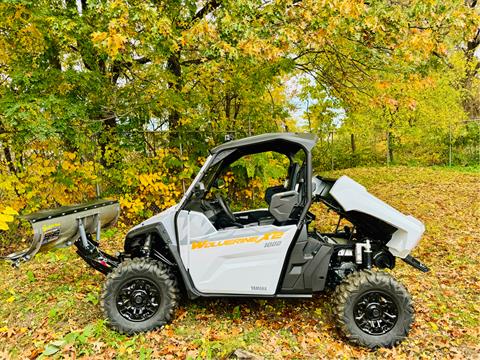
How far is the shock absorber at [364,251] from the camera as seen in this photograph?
11.9ft

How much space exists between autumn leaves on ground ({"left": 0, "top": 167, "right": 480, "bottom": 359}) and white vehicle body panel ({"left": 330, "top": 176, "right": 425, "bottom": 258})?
1016 mm

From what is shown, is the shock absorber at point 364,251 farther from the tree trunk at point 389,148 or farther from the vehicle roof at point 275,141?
the tree trunk at point 389,148

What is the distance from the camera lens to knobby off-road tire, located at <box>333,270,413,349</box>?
3.40 meters

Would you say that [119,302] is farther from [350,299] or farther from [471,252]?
[471,252]

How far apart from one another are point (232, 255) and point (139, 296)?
1.06m

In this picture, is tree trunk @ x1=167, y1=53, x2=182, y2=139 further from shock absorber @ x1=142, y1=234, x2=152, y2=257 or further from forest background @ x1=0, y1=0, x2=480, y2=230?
shock absorber @ x1=142, y1=234, x2=152, y2=257

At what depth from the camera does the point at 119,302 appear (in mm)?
3553

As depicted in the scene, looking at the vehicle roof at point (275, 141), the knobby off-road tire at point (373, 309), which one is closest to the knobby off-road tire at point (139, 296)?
the vehicle roof at point (275, 141)

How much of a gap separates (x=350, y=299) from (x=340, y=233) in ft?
3.26

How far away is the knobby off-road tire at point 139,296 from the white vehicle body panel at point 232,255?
307 millimetres

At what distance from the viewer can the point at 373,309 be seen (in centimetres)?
346

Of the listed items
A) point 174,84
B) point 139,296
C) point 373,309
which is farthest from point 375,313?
point 174,84

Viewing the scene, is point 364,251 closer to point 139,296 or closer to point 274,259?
point 274,259

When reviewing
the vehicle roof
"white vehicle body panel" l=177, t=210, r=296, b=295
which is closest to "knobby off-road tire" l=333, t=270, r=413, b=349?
"white vehicle body panel" l=177, t=210, r=296, b=295
